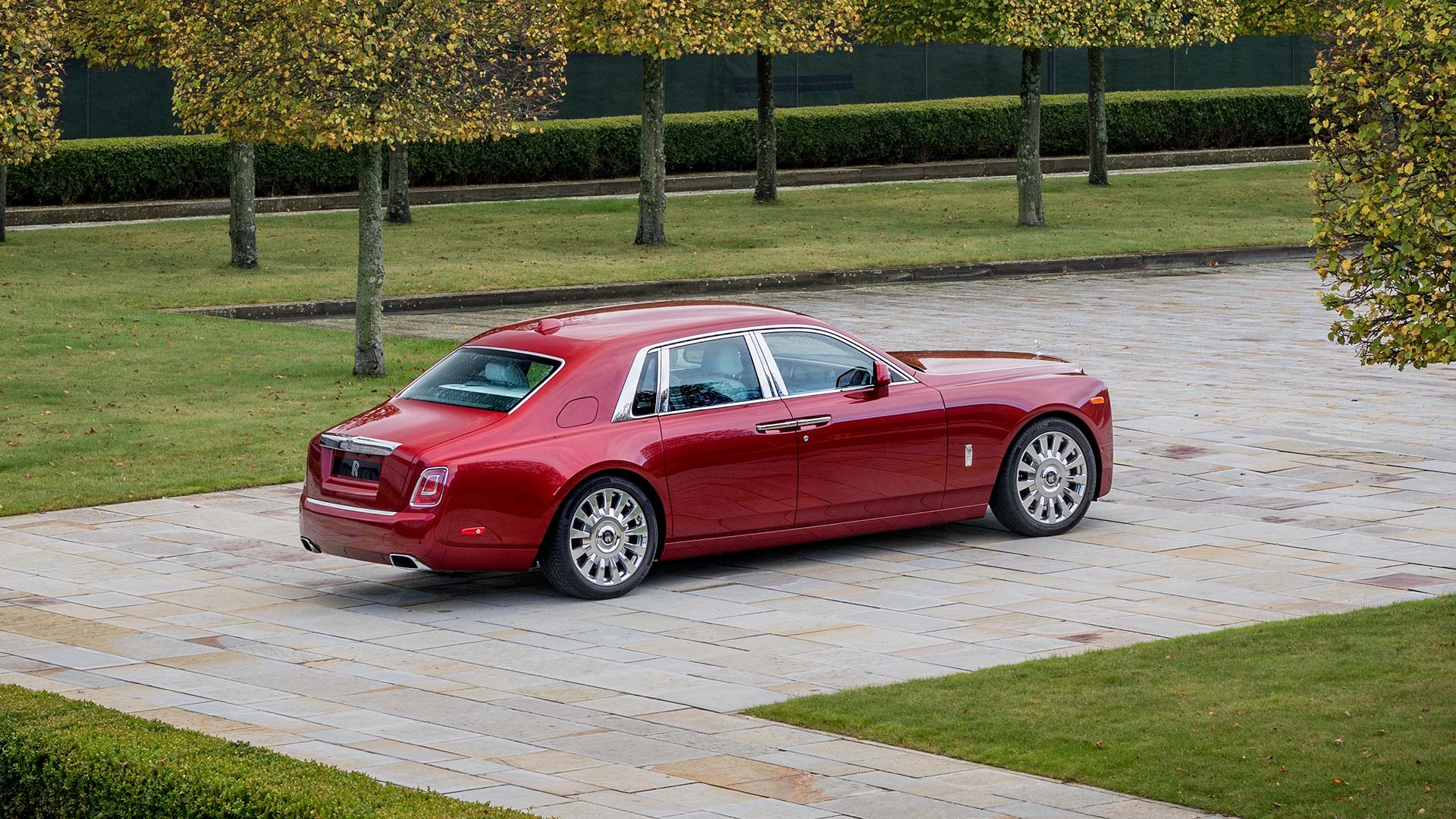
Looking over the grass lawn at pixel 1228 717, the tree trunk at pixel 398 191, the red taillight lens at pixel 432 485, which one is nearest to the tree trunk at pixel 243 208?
the tree trunk at pixel 398 191

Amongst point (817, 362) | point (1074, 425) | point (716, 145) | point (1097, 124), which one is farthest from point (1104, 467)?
point (716, 145)

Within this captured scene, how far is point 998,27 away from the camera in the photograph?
30969 mm

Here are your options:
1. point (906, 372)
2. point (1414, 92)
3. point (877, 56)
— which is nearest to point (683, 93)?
point (877, 56)

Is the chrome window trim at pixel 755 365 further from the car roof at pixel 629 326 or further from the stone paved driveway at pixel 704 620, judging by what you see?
the stone paved driveway at pixel 704 620

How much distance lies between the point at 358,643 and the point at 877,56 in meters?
36.4

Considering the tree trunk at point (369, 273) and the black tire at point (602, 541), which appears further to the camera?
the tree trunk at point (369, 273)

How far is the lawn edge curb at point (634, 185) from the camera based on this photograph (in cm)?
3403

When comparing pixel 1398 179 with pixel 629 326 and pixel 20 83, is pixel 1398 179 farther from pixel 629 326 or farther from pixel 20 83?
pixel 20 83

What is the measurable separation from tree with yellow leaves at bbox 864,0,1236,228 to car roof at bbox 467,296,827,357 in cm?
1983

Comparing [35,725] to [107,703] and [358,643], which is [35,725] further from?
[358,643]

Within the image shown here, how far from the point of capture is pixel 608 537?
10953mm

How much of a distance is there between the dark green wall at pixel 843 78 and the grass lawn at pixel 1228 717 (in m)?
31.8

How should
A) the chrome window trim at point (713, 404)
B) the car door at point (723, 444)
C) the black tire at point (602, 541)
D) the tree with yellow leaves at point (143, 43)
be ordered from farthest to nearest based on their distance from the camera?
the tree with yellow leaves at point (143, 43) → the chrome window trim at point (713, 404) → the car door at point (723, 444) → the black tire at point (602, 541)

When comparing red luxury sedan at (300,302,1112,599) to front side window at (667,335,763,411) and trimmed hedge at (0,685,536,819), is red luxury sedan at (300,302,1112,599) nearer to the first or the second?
front side window at (667,335,763,411)
